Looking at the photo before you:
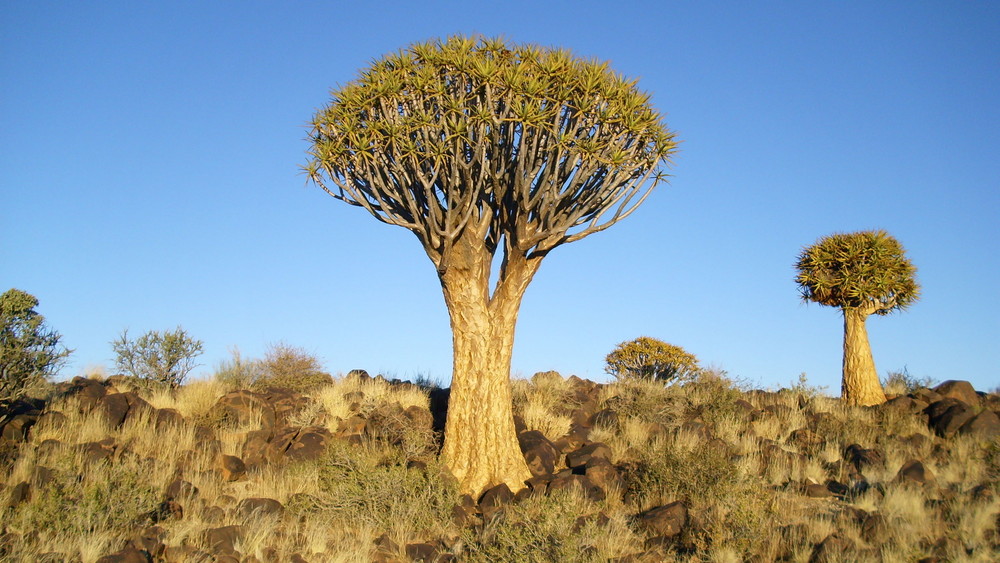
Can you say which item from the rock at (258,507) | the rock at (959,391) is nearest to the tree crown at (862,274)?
the rock at (959,391)

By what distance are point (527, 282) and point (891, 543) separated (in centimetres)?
511

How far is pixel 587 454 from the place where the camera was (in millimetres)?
10727

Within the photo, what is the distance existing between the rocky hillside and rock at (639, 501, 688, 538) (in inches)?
0.8

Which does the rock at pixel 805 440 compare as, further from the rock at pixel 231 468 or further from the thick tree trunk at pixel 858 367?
the rock at pixel 231 468

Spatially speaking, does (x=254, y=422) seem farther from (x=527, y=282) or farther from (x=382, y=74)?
(x=382, y=74)

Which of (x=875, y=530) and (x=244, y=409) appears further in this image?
(x=244, y=409)

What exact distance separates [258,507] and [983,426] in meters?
10.6

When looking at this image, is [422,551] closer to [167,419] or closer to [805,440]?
[167,419]

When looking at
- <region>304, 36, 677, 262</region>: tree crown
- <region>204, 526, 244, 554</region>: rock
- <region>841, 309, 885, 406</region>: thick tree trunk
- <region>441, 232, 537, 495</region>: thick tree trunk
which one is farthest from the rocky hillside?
<region>304, 36, 677, 262</region>: tree crown

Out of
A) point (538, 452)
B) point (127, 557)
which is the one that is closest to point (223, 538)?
point (127, 557)

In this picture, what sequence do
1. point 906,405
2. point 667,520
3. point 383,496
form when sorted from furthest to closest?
point 906,405 → point 383,496 → point 667,520

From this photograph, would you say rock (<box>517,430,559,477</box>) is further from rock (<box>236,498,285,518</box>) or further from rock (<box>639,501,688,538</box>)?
rock (<box>236,498,285,518</box>)

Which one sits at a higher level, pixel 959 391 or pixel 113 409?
pixel 959 391

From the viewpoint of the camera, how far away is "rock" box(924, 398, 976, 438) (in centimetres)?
1238
